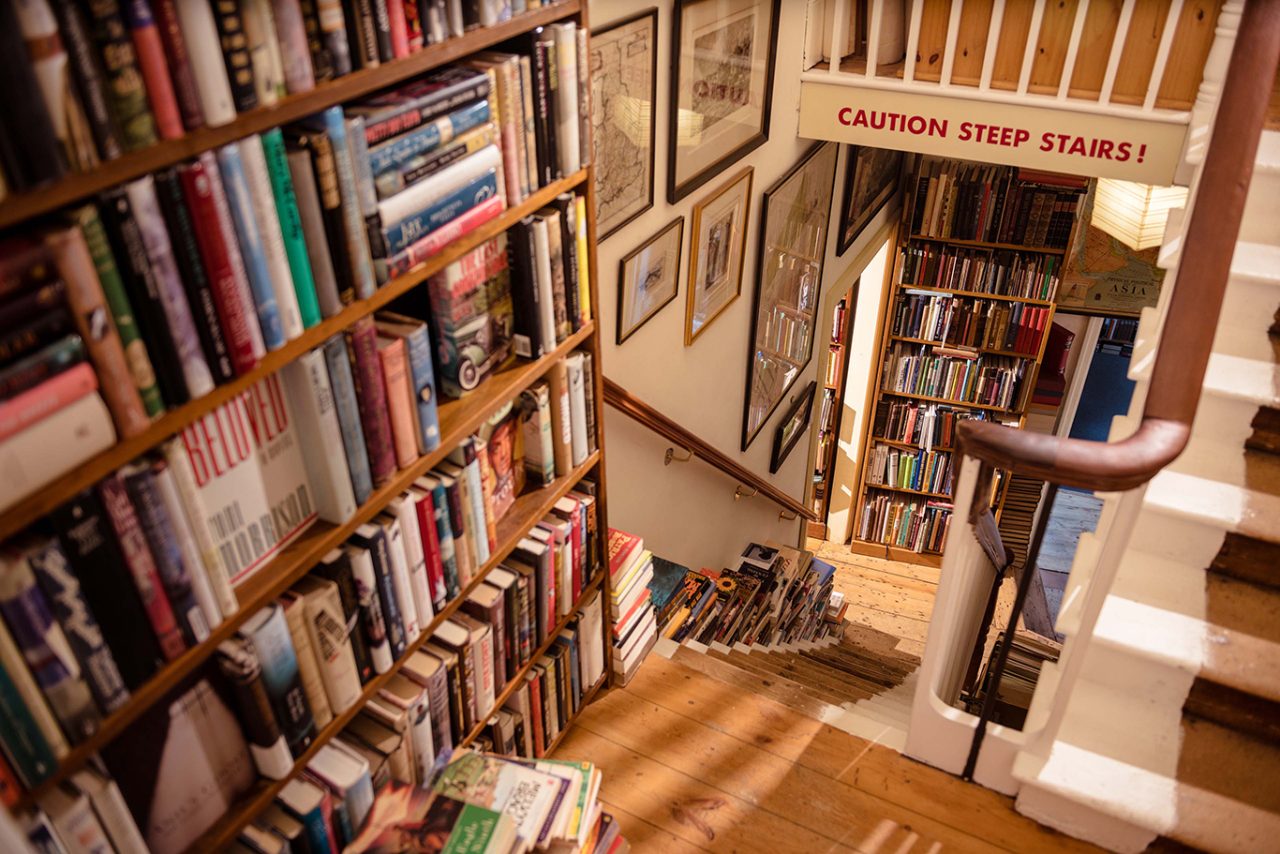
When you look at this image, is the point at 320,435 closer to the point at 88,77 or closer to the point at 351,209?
the point at 351,209

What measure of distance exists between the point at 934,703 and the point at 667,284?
157cm

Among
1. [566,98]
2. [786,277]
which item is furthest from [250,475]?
[786,277]

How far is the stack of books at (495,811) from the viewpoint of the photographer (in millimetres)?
1473

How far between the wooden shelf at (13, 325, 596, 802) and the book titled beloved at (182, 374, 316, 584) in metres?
0.03

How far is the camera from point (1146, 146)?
3271 millimetres

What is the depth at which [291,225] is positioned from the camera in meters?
1.12

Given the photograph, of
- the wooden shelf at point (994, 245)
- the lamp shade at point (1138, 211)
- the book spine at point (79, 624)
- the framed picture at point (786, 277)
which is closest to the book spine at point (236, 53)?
the book spine at point (79, 624)

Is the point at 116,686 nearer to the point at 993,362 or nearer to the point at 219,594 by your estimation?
the point at 219,594

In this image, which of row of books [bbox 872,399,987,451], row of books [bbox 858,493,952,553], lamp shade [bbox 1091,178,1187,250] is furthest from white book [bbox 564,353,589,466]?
row of books [bbox 858,493,952,553]

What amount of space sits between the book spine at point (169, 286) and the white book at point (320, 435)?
0.17 m

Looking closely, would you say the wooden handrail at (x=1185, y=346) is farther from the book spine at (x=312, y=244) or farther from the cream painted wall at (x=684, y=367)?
the cream painted wall at (x=684, y=367)

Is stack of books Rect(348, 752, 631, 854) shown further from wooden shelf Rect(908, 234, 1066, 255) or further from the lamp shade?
wooden shelf Rect(908, 234, 1066, 255)

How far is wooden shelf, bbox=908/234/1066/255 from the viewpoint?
5195mm

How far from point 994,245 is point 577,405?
4150 mm
